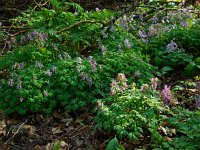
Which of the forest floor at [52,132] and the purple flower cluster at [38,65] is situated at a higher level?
the purple flower cluster at [38,65]

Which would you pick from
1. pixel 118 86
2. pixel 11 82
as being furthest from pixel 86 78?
pixel 11 82

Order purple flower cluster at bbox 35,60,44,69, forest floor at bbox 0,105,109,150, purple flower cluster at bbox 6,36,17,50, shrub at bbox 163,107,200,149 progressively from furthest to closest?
1. purple flower cluster at bbox 6,36,17,50
2. purple flower cluster at bbox 35,60,44,69
3. forest floor at bbox 0,105,109,150
4. shrub at bbox 163,107,200,149

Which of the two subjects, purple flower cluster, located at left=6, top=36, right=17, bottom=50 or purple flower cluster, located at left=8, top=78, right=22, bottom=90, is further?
purple flower cluster, located at left=6, top=36, right=17, bottom=50

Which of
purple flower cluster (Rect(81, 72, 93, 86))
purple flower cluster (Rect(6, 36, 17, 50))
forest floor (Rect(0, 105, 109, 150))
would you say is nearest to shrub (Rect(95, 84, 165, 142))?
forest floor (Rect(0, 105, 109, 150))

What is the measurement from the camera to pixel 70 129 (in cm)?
401

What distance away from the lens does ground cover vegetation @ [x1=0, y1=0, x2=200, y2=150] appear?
3.39 meters

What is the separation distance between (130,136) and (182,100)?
134 cm

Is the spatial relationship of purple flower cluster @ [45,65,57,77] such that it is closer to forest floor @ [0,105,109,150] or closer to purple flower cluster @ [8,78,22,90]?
purple flower cluster @ [8,78,22,90]

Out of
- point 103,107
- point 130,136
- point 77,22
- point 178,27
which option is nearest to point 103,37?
point 77,22

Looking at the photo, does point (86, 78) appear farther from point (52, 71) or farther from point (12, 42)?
point (12, 42)

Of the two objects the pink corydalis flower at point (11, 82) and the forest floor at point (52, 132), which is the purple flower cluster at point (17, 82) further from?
the forest floor at point (52, 132)

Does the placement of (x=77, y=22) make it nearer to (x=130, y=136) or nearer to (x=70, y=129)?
(x=70, y=129)

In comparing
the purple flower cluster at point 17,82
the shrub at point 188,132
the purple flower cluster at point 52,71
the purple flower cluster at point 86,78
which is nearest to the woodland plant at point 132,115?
the shrub at point 188,132

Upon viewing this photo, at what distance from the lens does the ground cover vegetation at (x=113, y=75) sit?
3.39 m
